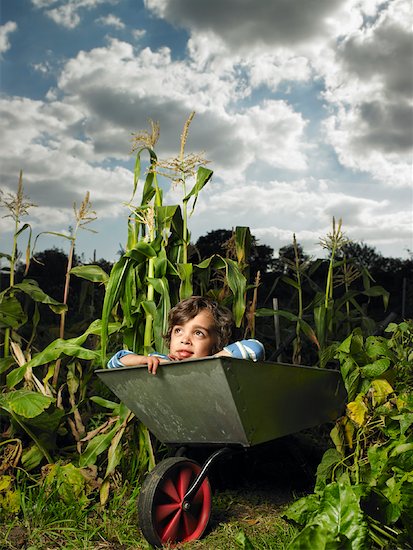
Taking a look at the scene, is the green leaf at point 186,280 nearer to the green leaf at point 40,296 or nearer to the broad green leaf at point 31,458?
the green leaf at point 40,296

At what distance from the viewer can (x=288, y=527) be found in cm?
240

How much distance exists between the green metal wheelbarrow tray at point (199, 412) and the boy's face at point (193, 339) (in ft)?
0.73

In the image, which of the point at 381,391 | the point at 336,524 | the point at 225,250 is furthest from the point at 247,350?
the point at 225,250

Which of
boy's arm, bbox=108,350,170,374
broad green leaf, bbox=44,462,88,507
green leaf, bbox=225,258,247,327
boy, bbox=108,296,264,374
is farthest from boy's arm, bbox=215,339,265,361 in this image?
broad green leaf, bbox=44,462,88,507

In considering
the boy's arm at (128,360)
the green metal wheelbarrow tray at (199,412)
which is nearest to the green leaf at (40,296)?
the boy's arm at (128,360)

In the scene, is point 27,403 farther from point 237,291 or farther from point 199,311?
point 237,291

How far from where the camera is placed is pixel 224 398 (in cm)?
206

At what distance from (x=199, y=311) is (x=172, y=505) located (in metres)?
0.74

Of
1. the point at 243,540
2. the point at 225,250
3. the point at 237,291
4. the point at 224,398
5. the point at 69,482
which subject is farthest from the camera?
the point at 225,250

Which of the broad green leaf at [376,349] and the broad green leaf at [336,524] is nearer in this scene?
the broad green leaf at [336,524]

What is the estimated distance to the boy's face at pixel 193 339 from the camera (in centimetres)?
244

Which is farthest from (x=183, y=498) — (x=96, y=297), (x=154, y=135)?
(x=96, y=297)

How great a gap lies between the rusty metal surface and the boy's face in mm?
224

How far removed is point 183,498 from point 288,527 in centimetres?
44
